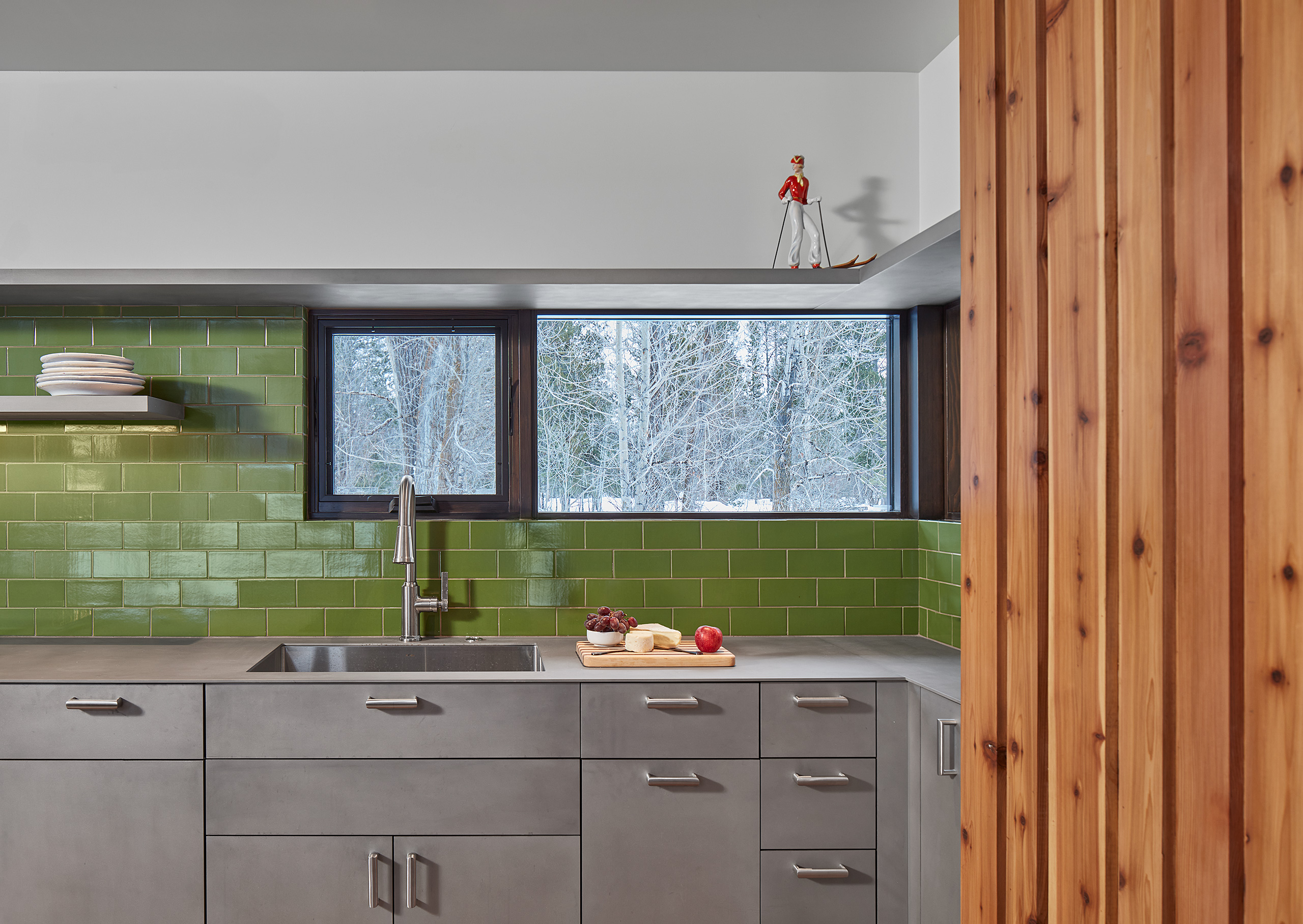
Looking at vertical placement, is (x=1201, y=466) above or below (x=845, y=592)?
above

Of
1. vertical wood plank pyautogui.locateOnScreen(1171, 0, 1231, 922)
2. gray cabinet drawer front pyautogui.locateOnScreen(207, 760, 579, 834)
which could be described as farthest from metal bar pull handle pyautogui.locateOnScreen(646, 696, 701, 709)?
vertical wood plank pyautogui.locateOnScreen(1171, 0, 1231, 922)

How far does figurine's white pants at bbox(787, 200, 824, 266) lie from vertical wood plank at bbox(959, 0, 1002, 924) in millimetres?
1334

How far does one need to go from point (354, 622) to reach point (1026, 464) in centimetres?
228

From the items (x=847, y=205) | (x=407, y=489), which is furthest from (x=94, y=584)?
(x=847, y=205)

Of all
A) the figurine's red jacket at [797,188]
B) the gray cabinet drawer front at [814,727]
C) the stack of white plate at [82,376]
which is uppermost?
the figurine's red jacket at [797,188]

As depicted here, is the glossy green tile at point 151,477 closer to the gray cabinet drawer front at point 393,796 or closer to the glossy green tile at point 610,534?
the gray cabinet drawer front at point 393,796

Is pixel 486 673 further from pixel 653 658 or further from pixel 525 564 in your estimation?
pixel 525 564

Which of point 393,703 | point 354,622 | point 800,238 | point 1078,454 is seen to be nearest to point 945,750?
point 1078,454

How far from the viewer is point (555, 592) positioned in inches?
110

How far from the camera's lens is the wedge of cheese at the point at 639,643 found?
2.41 metres

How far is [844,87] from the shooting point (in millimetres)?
2801

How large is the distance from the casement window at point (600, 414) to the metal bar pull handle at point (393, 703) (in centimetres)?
79

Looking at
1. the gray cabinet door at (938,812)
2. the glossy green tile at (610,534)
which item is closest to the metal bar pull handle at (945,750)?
the gray cabinet door at (938,812)

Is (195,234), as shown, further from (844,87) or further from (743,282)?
(844,87)
